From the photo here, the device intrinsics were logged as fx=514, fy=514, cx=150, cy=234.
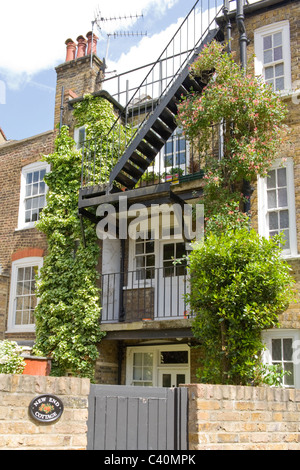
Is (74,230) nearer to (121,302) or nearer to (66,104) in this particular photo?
(121,302)

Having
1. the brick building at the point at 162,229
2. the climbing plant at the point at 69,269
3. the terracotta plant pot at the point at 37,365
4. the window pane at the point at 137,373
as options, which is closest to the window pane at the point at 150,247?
the brick building at the point at 162,229

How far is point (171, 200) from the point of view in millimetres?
10547

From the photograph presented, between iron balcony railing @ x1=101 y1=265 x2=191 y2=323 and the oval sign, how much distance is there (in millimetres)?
6565

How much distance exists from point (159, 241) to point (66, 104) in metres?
4.91

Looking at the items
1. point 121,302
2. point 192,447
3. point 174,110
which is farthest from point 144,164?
point 192,447

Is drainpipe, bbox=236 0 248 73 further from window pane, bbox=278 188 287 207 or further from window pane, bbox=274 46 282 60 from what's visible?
window pane, bbox=278 188 287 207

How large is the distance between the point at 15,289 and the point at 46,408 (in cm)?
1030

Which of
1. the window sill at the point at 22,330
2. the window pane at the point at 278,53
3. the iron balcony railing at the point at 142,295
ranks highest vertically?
the window pane at the point at 278,53

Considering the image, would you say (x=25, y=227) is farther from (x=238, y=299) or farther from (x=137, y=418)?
(x=137, y=418)

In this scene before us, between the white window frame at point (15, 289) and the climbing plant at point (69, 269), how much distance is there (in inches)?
36.0

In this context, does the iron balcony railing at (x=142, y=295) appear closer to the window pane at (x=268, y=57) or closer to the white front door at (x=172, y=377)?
the white front door at (x=172, y=377)

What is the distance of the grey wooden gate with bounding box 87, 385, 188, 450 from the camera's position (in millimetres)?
4676

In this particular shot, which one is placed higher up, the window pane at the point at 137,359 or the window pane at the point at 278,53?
the window pane at the point at 278,53

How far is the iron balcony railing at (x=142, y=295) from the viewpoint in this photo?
11.3 metres
